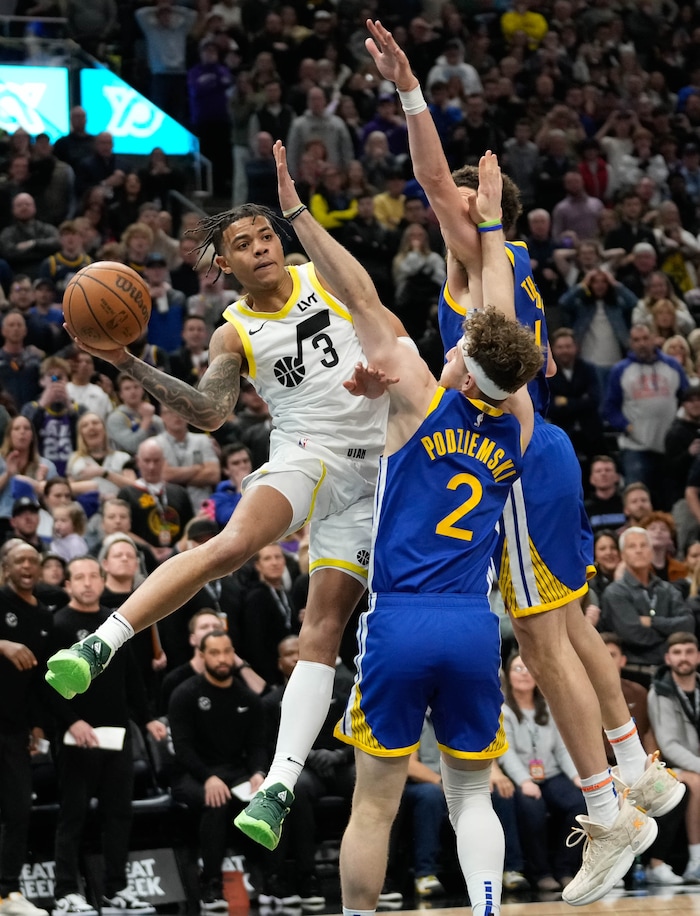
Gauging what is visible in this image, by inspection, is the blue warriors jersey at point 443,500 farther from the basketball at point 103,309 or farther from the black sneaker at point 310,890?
the black sneaker at point 310,890

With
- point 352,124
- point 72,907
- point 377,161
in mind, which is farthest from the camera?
point 352,124

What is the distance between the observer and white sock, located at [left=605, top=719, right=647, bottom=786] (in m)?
6.54

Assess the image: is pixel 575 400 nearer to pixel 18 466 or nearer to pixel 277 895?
pixel 18 466

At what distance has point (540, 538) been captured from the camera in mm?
6117

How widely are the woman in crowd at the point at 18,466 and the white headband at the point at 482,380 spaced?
245 inches

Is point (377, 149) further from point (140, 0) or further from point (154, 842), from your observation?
point (154, 842)

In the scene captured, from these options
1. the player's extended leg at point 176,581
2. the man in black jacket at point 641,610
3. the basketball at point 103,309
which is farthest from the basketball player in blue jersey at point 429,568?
the man in black jacket at point 641,610

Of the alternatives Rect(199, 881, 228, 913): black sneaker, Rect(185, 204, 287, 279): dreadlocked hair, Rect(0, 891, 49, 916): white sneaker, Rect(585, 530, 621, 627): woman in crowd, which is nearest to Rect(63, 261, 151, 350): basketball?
Rect(185, 204, 287, 279): dreadlocked hair

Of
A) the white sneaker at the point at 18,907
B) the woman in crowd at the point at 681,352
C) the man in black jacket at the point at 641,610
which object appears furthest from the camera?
the woman in crowd at the point at 681,352

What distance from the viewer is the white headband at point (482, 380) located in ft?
17.9

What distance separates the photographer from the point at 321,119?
16.2 meters

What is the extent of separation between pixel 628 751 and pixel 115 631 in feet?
7.69

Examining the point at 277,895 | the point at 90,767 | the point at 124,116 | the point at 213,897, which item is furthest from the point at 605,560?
the point at 124,116

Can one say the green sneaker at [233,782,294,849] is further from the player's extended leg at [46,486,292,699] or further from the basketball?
the basketball
